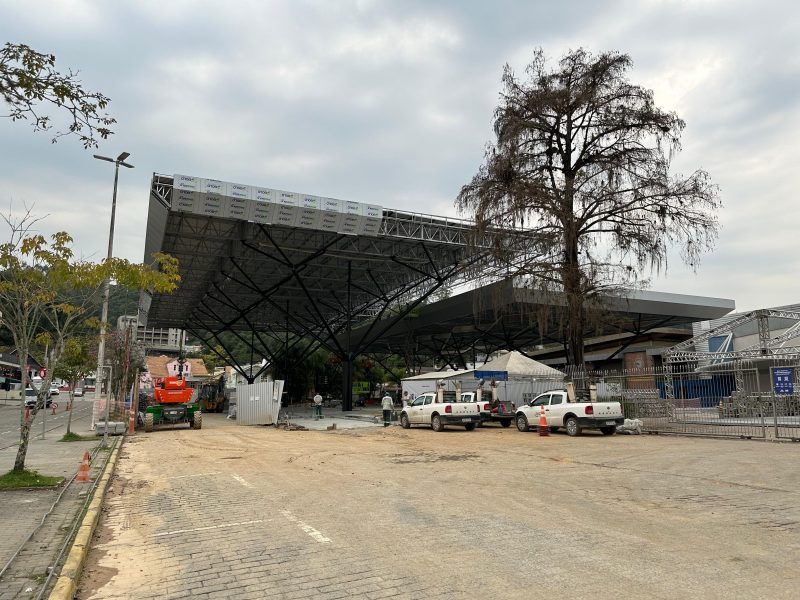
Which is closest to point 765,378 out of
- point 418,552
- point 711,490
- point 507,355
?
point 507,355

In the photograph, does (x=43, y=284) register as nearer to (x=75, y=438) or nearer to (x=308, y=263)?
(x=75, y=438)

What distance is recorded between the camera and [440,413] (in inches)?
966

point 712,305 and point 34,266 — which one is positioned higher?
point 712,305

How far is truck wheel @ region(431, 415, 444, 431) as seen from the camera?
2452cm

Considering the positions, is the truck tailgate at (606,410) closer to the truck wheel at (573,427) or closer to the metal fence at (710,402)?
the truck wheel at (573,427)

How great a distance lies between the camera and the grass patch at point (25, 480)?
410 inches

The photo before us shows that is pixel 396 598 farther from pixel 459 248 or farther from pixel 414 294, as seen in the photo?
pixel 414 294

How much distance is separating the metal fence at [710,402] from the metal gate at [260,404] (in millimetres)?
16843

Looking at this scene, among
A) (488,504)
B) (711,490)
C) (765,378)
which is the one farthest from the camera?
(765,378)

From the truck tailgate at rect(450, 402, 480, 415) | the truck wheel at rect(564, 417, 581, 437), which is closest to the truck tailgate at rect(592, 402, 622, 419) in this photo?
the truck wheel at rect(564, 417, 581, 437)

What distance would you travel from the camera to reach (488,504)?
845 cm

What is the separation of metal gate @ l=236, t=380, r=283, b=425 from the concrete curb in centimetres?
2280

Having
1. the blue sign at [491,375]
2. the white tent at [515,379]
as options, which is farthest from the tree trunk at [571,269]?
the white tent at [515,379]

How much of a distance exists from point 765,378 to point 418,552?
2538cm
